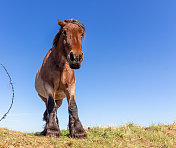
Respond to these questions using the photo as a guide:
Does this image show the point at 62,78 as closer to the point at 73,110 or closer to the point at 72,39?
the point at 73,110

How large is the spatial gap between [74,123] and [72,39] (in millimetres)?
2482

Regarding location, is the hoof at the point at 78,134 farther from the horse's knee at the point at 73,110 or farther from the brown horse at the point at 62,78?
the horse's knee at the point at 73,110

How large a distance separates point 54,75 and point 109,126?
3065mm

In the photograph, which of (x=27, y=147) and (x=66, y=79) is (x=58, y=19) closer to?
(x=66, y=79)

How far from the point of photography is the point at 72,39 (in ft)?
18.4

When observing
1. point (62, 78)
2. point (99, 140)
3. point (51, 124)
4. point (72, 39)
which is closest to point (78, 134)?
point (99, 140)

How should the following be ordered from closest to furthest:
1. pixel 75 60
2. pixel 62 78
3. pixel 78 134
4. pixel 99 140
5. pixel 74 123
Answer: pixel 75 60, pixel 99 140, pixel 78 134, pixel 74 123, pixel 62 78

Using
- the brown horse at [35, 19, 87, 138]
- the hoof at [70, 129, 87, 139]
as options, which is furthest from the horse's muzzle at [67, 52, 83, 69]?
the hoof at [70, 129, 87, 139]

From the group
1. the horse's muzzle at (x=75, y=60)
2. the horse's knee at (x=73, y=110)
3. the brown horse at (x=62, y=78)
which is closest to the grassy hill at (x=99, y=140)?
the brown horse at (x=62, y=78)

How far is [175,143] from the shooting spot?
670cm

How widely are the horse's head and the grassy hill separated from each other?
1.96 metres

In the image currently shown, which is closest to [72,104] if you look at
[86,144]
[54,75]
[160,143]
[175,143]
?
[54,75]

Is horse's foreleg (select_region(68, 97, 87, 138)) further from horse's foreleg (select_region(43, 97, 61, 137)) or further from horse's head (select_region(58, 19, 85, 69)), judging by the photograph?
horse's head (select_region(58, 19, 85, 69))

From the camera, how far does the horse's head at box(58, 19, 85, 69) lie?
5.26 m
